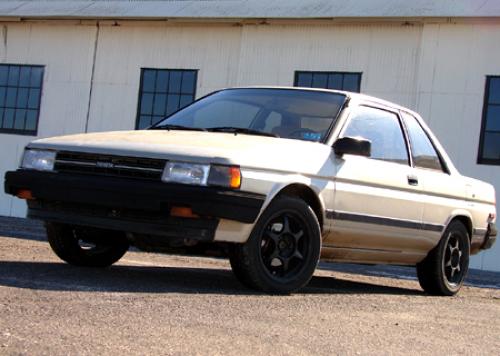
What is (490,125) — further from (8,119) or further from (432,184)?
(8,119)

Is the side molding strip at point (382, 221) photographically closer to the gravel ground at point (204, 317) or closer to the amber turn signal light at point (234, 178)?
the gravel ground at point (204, 317)

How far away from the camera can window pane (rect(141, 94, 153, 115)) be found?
803 inches

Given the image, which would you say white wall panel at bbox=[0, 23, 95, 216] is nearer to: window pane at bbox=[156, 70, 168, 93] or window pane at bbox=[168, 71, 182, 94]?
window pane at bbox=[156, 70, 168, 93]

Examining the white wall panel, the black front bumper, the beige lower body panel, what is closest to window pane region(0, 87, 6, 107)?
the white wall panel

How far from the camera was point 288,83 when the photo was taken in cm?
1855

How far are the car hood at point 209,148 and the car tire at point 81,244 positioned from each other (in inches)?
30.6

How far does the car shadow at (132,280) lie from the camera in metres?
5.97

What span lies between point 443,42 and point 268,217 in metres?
11.7

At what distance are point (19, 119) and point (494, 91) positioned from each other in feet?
35.1

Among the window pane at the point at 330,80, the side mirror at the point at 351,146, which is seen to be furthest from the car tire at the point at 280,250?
the window pane at the point at 330,80

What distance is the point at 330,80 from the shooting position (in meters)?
18.3

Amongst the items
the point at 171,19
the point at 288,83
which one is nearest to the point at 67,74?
the point at 171,19

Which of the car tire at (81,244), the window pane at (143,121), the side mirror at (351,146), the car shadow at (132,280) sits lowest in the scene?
the car shadow at (132,280)

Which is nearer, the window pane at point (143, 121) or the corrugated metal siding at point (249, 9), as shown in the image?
the corrugated metal siding at point (249, 9)
